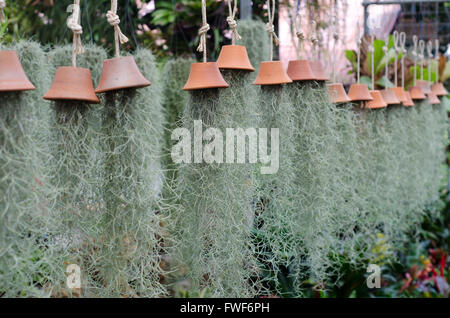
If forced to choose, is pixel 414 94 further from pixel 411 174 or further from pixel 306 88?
pixel 306 88

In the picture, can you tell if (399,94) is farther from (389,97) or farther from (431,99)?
(431,99)

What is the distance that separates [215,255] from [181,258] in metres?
0.13

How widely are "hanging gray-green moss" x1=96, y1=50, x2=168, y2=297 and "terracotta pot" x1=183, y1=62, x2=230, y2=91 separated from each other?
0.12m

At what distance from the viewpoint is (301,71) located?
1.11 m

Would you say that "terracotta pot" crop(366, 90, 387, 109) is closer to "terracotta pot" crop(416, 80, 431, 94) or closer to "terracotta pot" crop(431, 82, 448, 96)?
"terracotta pot" crop(416, 80, 431, 94)

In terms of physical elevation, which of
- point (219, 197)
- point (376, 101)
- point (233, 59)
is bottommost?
point (219, 197)

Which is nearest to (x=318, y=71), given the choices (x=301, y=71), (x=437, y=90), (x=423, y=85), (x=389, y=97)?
(x=301, y=71)

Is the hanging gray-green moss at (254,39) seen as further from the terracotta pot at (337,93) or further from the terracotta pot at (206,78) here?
the terracotta pot at (206,78)

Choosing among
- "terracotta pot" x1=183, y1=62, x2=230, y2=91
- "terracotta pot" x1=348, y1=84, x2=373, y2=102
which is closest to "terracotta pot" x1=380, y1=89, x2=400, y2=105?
"terracotta pot" x1=348, y1=84, x2=373, y2=102

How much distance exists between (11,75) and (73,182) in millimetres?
227

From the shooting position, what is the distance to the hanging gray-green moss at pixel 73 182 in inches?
31.1

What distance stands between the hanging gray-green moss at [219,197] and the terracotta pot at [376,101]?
65 centimetres

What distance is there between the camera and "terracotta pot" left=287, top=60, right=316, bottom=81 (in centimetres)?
110
